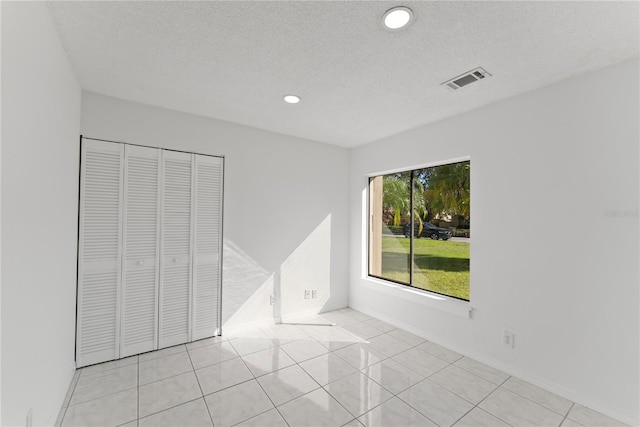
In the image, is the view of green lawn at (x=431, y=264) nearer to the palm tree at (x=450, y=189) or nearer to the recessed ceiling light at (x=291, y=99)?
the palm tree at (x=450, y=189)

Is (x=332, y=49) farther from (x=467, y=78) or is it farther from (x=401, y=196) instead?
(x=401, y=196)

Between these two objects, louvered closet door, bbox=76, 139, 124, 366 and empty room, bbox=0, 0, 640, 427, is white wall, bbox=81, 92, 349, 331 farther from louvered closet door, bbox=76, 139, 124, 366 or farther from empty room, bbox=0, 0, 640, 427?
louvered closet door, bbox=76, 139, 124, 366

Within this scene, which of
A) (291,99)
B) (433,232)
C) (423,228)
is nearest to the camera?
(291,99)

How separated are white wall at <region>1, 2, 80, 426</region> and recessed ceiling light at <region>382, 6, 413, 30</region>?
A: 171cm

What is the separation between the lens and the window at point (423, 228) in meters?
3.16

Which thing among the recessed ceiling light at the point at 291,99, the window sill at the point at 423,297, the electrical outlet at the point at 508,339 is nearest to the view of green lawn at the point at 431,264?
the window sill at the point at 423,297

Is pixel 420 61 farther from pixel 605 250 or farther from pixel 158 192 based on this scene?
pixel 158 192

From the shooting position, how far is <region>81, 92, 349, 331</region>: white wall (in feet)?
9.45

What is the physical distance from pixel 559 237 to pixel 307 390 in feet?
7.84

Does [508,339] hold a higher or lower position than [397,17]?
lower

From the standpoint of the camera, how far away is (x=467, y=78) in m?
2.27

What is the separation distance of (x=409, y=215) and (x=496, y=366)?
1851 mm

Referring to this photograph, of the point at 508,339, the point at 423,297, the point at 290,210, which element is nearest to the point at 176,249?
the point at 290,210

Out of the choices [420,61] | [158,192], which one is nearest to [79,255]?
[158,192]
